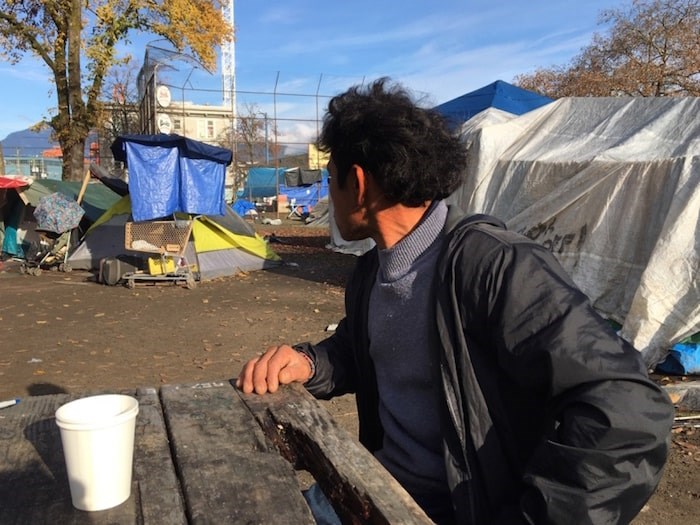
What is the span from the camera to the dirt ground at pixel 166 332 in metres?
4.60

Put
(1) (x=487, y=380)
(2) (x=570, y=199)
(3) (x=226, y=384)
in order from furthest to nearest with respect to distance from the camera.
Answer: (2) (x=570, y=199)
(3) (x=226, y=384)
(1) (x=487, y=380)

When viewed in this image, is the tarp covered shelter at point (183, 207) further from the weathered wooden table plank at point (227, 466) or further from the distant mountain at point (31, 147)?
the weathered wooden table plank at point (227, 466)

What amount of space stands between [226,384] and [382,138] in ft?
3.44

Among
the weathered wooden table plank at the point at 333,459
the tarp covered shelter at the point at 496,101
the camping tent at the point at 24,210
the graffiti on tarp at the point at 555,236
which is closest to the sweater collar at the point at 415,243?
the weathered wooden table plank at the point at 333,459

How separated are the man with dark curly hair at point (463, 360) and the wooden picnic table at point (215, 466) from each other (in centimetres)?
21

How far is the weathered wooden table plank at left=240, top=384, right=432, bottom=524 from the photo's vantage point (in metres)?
1.29

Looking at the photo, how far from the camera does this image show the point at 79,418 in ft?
4.13

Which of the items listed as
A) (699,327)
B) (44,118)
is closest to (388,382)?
(699,327)

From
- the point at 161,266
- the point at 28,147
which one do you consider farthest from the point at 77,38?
the point at 28,147

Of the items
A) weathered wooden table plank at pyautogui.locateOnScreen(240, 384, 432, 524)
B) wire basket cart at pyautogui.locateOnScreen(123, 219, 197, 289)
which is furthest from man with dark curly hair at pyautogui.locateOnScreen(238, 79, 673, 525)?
wire basket cart at pyautogui.locateOnScreen(123, 219, 197, 289)

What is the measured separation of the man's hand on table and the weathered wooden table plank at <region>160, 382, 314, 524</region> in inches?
2.8

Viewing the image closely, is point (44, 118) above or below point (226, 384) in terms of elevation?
above

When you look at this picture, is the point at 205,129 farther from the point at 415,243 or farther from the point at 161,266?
the point at 415,243

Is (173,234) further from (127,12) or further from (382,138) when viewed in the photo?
(127,12)
